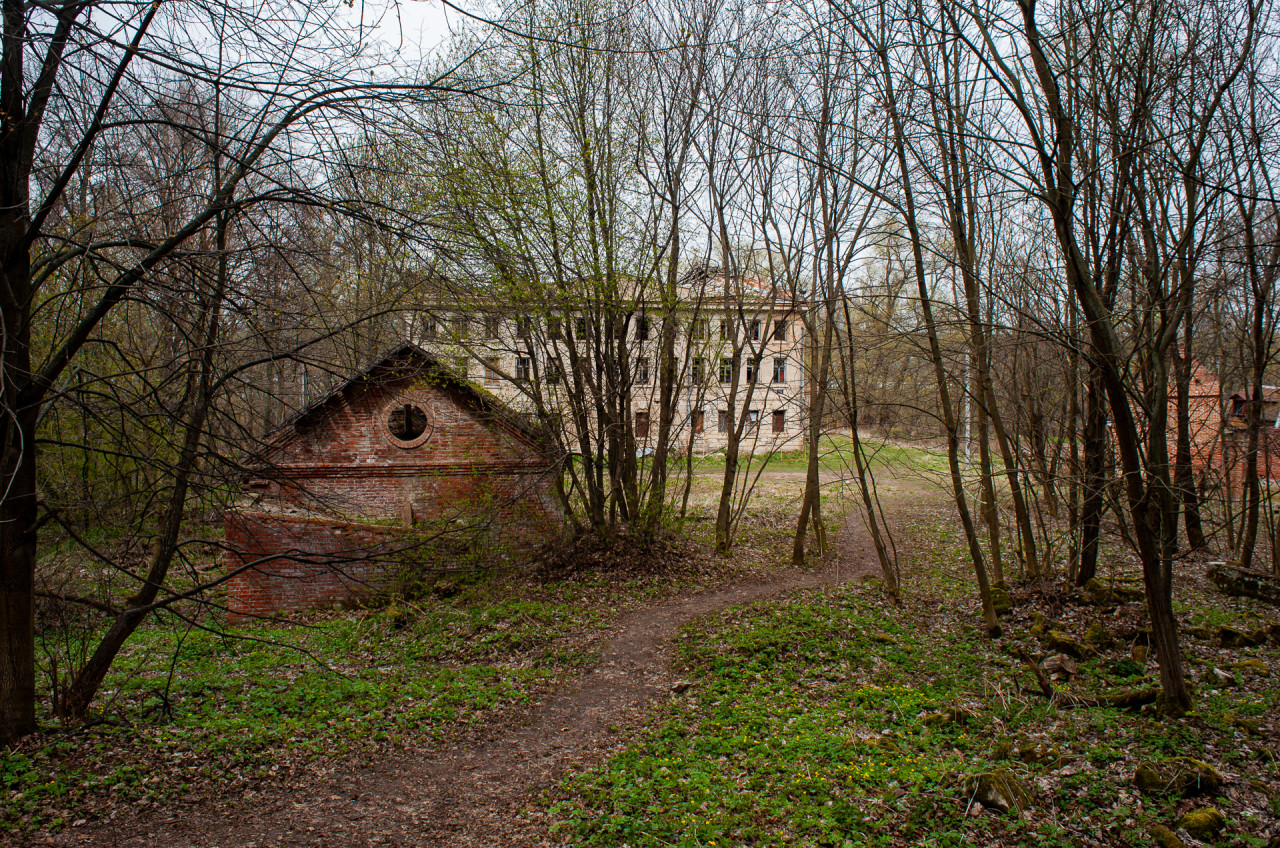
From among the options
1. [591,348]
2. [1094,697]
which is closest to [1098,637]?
[1094,697]

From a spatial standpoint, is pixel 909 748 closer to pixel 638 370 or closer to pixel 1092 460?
pixel 1092 460

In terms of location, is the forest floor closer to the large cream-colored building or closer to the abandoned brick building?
the abandoned brick building

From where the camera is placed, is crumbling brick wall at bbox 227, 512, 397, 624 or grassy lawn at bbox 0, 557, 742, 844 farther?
crumbling brick wall at bbox 227, 512, 397, 624

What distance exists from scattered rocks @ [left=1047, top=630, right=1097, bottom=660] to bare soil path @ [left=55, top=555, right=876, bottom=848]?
4330 millimetres

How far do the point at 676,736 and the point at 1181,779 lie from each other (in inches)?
147

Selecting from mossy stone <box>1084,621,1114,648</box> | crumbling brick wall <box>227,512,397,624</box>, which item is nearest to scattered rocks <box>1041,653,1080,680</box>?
mossy stone <box>1084,621,1114,648</box>

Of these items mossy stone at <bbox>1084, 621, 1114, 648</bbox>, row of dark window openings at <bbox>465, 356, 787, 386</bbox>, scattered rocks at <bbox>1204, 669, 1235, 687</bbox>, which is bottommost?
mossy stone at <bbox>1084, 621, 1114, 648</bbox>

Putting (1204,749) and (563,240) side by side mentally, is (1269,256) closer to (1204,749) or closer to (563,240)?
(1204,749)

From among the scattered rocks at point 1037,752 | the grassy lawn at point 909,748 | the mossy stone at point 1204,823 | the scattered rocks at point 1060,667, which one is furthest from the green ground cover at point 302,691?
the mossy stone at point 1204,823

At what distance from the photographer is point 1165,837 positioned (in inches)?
151

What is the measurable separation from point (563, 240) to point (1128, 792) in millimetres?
10269

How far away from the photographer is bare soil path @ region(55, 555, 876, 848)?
462cm

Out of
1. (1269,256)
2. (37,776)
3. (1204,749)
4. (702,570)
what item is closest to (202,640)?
(37,776)

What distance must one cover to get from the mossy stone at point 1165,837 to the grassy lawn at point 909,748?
54mm
